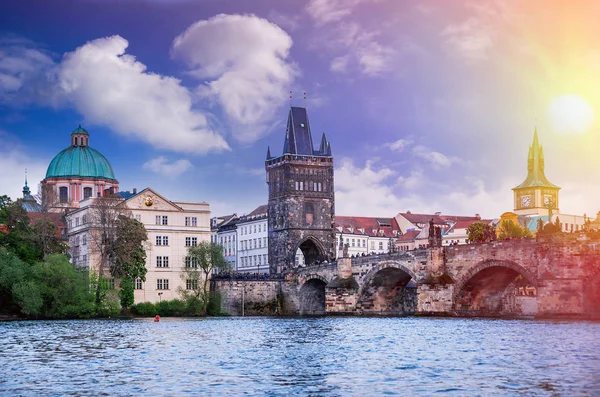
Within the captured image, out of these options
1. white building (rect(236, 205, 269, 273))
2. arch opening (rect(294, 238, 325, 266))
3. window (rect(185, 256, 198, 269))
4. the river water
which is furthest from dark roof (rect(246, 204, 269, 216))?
the river water

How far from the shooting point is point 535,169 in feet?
583

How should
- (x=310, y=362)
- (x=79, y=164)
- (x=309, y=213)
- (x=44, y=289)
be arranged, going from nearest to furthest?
(x=310, y=362) < (x=44, y=289) < (x=309, y=213) < (x=79, y=164)

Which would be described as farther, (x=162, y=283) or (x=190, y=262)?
(x=190, y=262)

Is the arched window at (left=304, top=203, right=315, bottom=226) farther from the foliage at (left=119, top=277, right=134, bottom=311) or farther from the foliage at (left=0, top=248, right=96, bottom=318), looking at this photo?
the foliage at (left=0, top=248, right=96, bottom=318)

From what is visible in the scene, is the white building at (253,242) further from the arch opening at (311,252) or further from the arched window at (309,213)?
the arched window at (309,213)

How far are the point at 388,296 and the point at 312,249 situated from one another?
25935 millimetres

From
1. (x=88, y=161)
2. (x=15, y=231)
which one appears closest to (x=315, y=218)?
(x=88, y=161)

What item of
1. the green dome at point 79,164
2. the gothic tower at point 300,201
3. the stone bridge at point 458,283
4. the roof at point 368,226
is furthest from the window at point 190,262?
the roof at point 368,226

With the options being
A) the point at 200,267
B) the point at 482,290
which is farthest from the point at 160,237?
the point at 482,290

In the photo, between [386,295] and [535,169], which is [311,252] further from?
[535,169]

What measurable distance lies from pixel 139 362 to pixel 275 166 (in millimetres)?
88048

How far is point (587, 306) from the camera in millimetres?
67875

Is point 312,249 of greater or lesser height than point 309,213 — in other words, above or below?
below

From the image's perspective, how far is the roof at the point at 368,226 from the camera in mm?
158750
